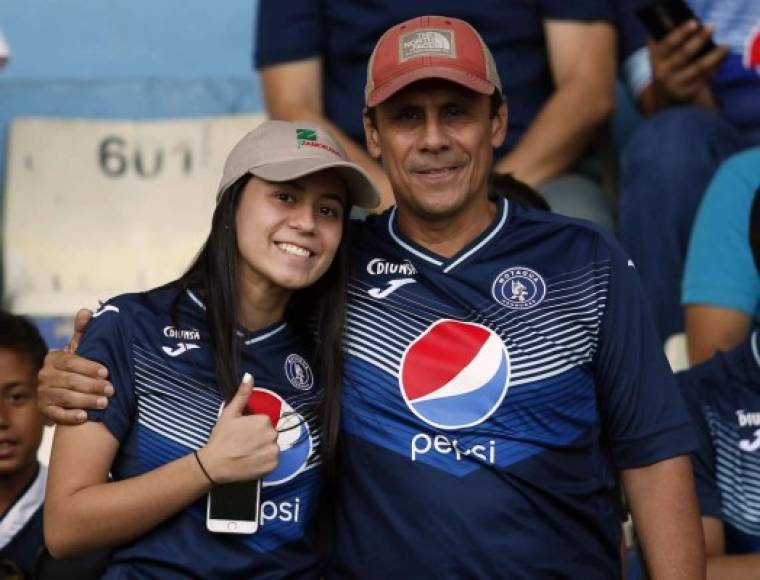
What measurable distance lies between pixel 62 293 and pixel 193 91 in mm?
776

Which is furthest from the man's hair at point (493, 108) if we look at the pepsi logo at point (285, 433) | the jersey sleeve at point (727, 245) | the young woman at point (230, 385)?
the jersey sleeve at point (727, 245)

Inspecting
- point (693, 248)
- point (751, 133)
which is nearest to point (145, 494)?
point (693, 248)

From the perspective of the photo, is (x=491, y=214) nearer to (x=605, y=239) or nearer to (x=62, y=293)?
(x=605, y=239)

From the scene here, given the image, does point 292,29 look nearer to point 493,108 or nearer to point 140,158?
point 140,158

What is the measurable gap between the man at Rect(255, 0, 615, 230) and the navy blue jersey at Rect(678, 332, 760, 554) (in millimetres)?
959

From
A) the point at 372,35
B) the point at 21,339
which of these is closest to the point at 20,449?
the point at 21,339

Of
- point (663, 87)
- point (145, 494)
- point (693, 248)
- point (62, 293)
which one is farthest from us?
point (62, 293)

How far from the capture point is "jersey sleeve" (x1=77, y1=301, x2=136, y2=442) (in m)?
2.93

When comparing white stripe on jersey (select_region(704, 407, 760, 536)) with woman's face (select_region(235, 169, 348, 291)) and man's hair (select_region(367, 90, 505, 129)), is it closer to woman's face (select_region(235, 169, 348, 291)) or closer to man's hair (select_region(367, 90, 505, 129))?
man's hair (select_region(367, 90, 505, 129))

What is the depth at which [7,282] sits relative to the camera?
188 inches

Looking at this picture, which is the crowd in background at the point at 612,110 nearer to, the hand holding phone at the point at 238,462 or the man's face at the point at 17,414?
the man's face at the point at 17,414

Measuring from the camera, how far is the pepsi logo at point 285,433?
9.89 ft

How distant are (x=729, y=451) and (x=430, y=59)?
1.02 meters

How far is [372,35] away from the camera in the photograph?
14.6 ft
